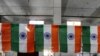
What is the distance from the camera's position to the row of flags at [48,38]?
257 inches

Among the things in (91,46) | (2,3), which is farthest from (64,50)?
(2,3)

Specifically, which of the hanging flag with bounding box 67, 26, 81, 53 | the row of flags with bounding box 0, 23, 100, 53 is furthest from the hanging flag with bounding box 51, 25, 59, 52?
the hanging flag with bounding box 67, 26, 81, 53

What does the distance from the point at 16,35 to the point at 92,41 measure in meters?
1.67

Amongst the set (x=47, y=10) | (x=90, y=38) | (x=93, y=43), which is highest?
(x=47, y=10)

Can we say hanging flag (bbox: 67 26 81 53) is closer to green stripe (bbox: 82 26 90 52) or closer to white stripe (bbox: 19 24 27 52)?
green stripe (bbox: 82 26 90 52)

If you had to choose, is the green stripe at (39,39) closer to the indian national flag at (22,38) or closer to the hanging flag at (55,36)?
the indian national flag at (22,38)

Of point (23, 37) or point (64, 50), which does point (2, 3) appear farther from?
point (64, 50)

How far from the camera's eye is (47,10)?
25.3 ft

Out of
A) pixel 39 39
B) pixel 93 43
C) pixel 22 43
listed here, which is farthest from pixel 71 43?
pixel 22 43

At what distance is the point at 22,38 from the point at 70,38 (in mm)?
1048

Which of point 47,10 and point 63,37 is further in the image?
point 47,10

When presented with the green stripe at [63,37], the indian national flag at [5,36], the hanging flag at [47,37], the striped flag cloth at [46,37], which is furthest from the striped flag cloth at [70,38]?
the indian national flag at [5,36]

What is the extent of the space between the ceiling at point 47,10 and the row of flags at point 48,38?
1.12m

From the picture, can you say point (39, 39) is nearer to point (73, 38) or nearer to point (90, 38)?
point (73, 38)
